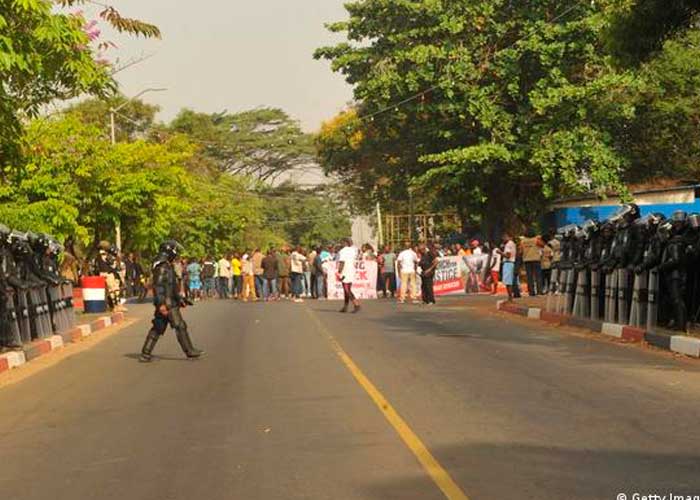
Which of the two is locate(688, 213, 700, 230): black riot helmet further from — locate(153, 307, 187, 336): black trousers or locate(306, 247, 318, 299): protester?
locate(306, 247, 318, 299): protester

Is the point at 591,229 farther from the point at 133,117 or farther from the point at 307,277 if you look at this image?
the point at 133,117

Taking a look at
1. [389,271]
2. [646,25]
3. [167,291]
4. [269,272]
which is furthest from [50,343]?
[389,271]

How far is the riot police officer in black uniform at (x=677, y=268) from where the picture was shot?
16875 mm

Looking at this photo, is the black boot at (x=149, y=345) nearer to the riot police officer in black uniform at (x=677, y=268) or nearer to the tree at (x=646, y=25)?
the riot police officer in black uniform at (x=677, y=268)

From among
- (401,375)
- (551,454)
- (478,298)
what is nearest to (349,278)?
(478,298)

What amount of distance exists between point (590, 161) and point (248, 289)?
43.4ft

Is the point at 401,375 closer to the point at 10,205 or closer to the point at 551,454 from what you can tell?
the point at 551,454

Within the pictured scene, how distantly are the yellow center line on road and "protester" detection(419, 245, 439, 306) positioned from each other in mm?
15925

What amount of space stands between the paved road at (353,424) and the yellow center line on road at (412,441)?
6 cm

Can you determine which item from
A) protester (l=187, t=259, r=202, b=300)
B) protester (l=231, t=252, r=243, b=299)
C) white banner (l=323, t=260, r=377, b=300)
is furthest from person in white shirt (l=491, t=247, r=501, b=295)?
protester (l=187, t=259, r=202, b=300)

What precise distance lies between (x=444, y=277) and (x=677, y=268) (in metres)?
23.7

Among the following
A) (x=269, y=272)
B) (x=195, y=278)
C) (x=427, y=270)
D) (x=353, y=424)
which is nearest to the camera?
(x=353, y=424)

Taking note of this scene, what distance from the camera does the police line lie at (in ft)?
130

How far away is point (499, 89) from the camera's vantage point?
39.4 meters
